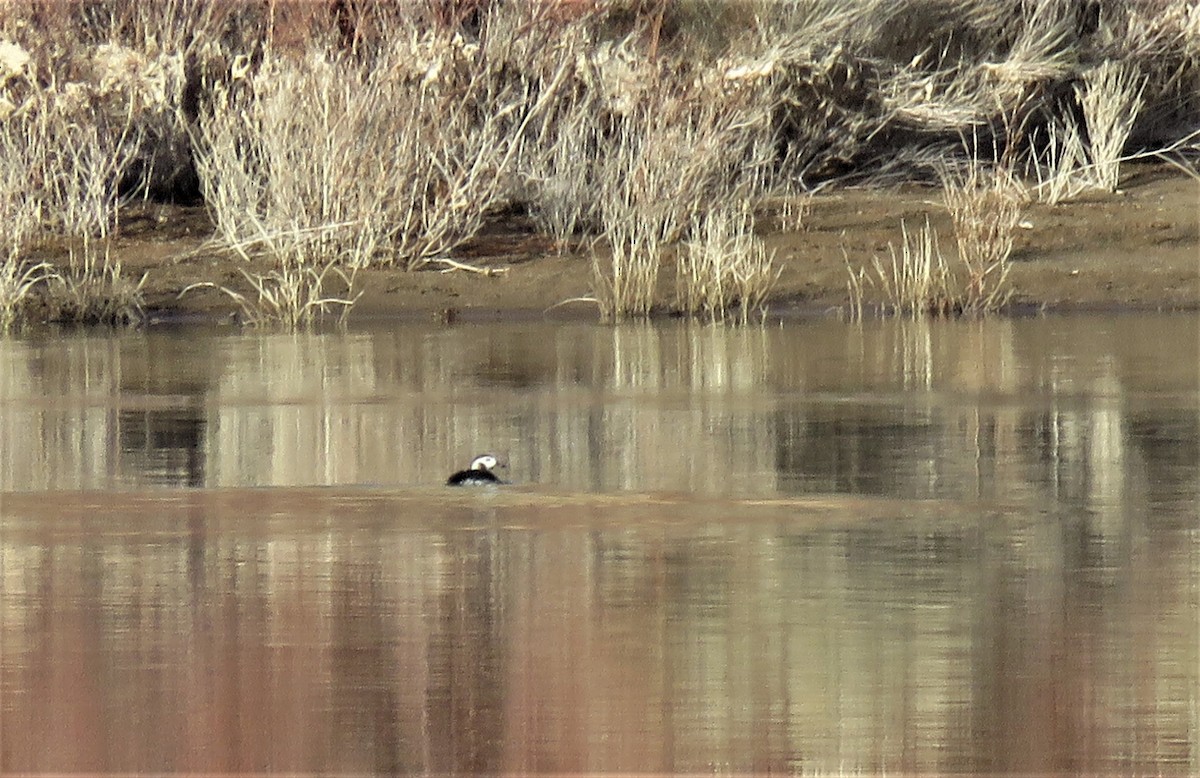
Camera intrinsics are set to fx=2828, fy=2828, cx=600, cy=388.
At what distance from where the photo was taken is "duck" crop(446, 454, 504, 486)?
10.0 meters

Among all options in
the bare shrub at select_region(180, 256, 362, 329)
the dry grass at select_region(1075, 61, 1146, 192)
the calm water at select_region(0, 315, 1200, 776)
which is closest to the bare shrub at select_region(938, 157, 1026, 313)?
the dry grass at select_region(1075, 61, 1146, 192)

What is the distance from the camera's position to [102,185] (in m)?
21.7

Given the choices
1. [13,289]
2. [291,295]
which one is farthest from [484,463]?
[13,289]

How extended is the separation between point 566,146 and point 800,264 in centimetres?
259

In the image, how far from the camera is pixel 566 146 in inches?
888

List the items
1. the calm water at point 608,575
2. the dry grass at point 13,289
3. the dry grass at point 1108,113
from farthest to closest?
1. the dry grass at point 1108,113
2. the dry grass at point 13,289
3. the calm water at point 608,575

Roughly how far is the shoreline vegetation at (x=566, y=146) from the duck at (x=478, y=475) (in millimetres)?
9424

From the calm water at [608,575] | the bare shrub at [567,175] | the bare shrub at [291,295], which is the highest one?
the bare shrub at [567,175]

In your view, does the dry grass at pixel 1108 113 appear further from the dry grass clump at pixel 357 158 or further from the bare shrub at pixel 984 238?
the dry grass clump at pixel 357 158

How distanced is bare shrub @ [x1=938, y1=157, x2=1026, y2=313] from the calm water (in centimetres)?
511

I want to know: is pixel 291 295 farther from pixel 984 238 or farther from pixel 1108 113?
pixel 1108 113

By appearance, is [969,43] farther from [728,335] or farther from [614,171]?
[728,335]

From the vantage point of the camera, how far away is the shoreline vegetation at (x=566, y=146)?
20.3 m

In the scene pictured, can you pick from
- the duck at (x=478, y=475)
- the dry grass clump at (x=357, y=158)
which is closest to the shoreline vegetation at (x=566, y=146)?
the dry grass clump at (x=357, y=158)
